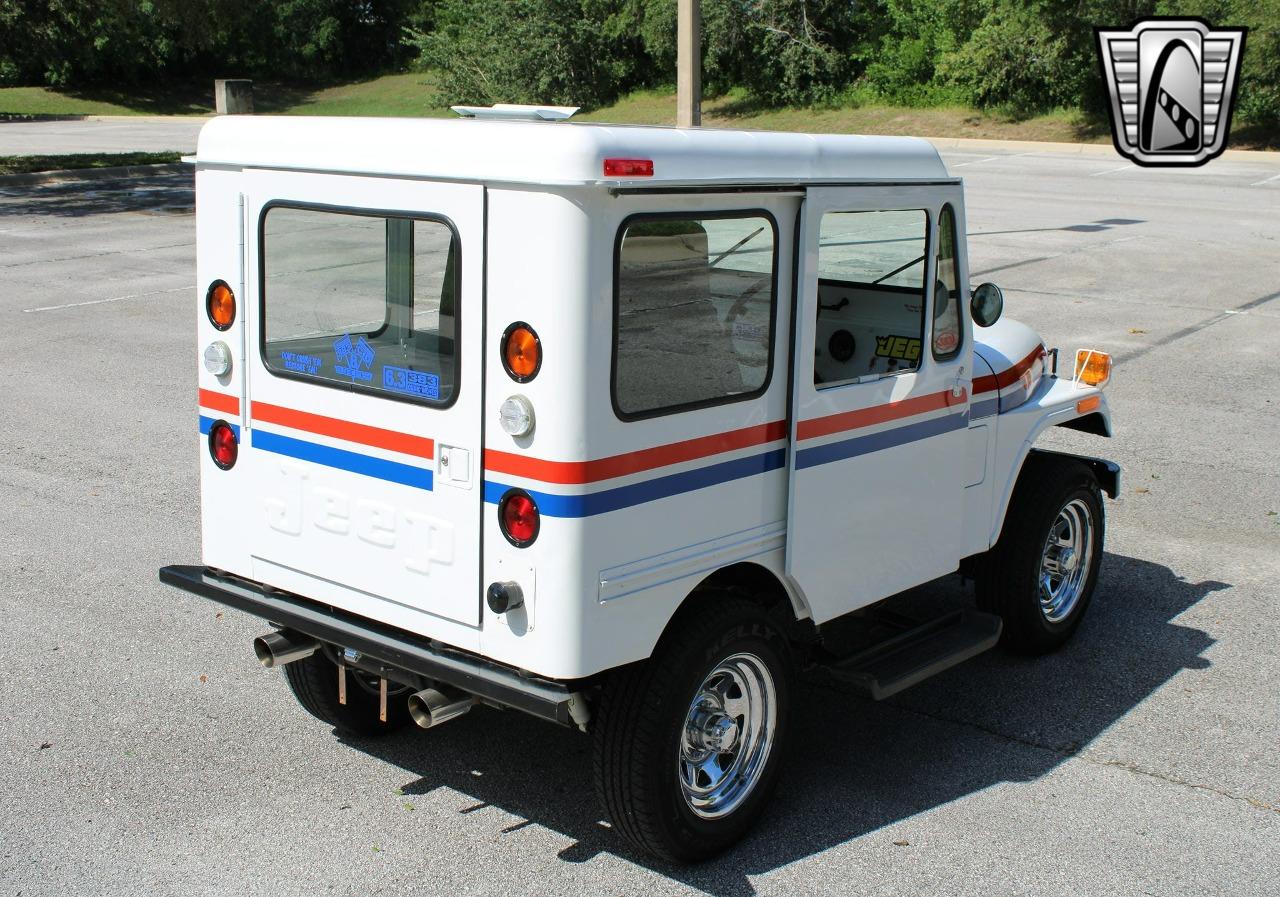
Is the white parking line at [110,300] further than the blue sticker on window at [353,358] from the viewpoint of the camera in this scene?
Yes

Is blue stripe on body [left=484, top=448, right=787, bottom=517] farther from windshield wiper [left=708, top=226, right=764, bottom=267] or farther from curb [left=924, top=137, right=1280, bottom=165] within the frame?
curb [left=924, top=137, right=1280, bottom=165]

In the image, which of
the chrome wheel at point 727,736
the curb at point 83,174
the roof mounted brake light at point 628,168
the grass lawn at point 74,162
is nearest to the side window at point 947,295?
the chrome wheel at point 727,736

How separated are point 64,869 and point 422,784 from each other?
3.96 feet

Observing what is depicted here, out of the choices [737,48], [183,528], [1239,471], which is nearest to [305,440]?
[183,528]

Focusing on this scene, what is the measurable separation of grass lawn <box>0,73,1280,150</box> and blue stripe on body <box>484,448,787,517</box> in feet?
81.9

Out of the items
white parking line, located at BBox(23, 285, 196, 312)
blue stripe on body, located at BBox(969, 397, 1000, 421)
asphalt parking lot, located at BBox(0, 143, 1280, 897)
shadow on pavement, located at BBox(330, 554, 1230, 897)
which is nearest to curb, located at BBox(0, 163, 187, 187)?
white parking line, located at BBox(23, 285, 196, 312)

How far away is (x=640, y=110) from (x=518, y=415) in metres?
44.4

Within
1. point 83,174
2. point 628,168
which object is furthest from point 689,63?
point 83,174

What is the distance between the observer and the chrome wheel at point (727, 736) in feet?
14.4

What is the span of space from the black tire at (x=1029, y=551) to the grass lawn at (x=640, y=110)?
23590 millimetres

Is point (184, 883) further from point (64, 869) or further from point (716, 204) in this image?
point (716, 204)

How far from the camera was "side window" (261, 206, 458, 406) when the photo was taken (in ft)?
13.9

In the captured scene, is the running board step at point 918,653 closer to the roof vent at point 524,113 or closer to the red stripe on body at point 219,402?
the roof vent at point 524,113

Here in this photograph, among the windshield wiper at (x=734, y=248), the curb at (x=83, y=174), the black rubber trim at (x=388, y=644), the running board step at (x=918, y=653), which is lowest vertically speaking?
the running board step at (x=918, y=653)
